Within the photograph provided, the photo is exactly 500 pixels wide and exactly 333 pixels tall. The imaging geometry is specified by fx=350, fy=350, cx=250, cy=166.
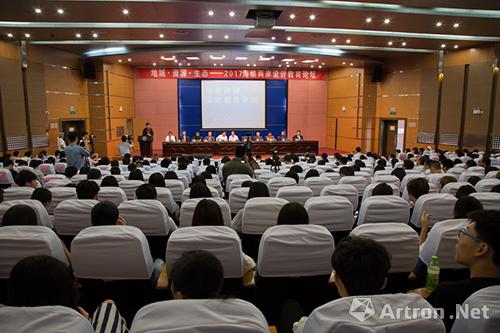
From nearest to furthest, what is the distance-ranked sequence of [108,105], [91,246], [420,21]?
[91,246] < [420,21] < [108,105]

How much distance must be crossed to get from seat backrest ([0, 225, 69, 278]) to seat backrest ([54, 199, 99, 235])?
0.98m

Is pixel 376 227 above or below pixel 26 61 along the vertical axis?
below

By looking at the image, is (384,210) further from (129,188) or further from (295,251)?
(129,188)

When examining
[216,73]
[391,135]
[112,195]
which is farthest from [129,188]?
[391,135]

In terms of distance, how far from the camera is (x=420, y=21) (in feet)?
31.9

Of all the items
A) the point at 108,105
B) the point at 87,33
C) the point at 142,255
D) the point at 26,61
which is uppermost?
the point at 87,33

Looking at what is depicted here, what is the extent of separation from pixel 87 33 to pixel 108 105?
17.2 feet

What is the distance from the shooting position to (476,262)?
5.80ft

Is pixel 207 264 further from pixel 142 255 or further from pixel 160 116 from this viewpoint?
pixel 160 116

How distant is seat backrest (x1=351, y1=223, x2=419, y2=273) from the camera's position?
2.43 meters

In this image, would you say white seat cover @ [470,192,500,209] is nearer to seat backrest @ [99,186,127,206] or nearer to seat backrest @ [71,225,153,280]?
seat backrest @ [71,225,153,280]

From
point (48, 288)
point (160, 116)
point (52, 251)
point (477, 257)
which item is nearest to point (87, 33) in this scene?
point (160, 116)

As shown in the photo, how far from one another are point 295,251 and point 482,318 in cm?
116

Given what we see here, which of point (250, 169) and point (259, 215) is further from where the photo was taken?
point (250, 169)
